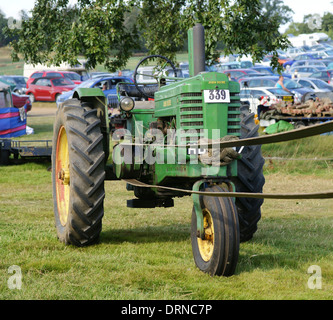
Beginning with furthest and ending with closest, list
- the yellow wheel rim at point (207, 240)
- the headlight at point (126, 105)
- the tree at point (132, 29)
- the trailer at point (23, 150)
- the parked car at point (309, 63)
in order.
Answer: the parked car at point (309, 63) < the trailer at point (23, 150) < the tree at point (132, 29) < the headlight at point (126, 105) < the yellow wheel rim at point (207, 240)

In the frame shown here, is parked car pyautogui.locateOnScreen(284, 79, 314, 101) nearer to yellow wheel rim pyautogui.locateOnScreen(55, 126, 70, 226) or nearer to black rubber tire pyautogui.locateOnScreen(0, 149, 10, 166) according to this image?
black rubber tire pyautogui.locateOnScreen(0, 149, 10, 166)

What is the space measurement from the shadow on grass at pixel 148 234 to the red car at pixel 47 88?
2520cm

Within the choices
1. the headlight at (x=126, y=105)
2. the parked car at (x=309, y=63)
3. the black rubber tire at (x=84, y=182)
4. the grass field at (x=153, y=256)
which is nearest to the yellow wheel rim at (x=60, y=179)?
the grass field at (x=153, y=256)

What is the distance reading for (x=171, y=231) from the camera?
24.0ft

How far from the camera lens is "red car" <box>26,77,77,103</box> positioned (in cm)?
3203

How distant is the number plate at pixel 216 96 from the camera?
538 centimetres

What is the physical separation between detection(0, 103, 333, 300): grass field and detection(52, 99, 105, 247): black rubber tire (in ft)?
0.61

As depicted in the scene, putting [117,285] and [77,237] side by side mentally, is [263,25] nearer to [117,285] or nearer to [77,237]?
[77,237]

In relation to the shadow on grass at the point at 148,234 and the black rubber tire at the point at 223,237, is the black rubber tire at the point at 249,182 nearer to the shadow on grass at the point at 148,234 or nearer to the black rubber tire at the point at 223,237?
the shadow on grass at the point at 148,234

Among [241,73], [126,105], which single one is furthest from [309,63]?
[126,105]

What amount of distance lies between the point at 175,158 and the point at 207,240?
81 cm

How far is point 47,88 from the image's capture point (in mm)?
32156

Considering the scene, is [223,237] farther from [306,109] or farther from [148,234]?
[306,109]
